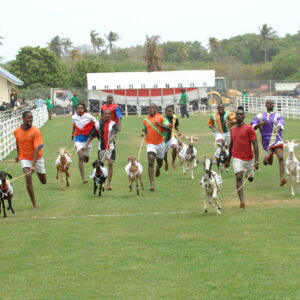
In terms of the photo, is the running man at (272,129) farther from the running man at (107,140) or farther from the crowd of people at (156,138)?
the running man at (107,140)

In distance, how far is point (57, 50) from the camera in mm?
130125

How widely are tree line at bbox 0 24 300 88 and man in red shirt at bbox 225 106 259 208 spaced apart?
230 ft

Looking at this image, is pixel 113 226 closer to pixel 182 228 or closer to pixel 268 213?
pixel 182 228

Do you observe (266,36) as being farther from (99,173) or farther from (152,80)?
(99,173)

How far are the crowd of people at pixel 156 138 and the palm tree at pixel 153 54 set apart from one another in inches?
2532

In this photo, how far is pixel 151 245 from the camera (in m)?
10.6

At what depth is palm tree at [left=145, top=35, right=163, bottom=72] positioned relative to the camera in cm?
8375

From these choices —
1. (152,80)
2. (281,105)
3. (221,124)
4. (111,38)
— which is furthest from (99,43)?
(221,124)

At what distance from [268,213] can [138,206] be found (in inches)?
107

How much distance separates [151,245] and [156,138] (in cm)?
646

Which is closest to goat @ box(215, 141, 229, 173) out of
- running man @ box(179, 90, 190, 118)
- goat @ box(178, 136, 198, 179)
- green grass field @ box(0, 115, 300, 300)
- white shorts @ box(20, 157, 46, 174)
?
goat @ box(178, 136, 198, 179)

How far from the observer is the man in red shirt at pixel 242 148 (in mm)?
13484

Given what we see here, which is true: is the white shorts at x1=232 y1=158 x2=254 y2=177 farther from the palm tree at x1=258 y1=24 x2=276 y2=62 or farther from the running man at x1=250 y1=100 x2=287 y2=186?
the palm tree at x1=258 y1=24 x2=276 y2=62

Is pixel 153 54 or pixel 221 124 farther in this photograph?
pixel 153 54
